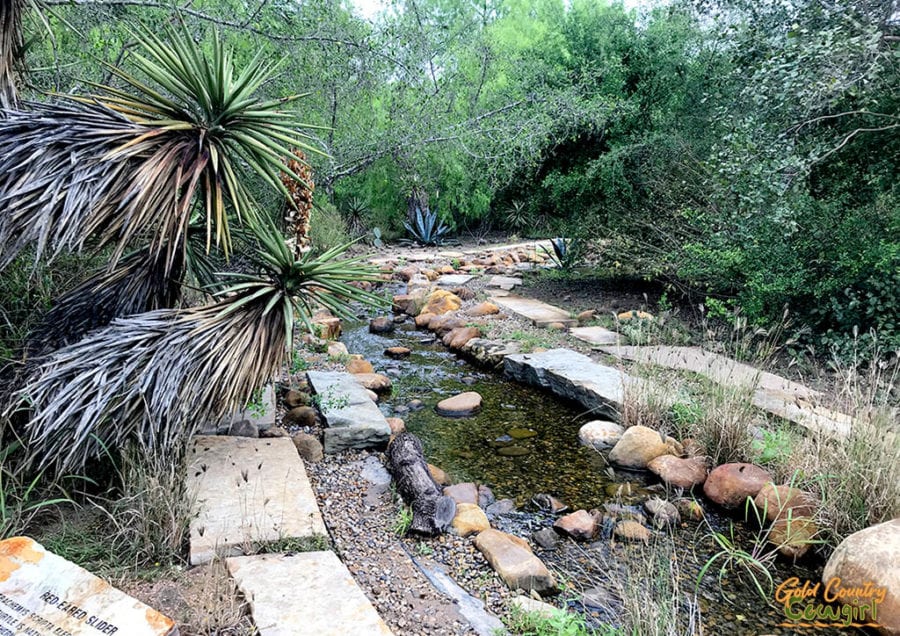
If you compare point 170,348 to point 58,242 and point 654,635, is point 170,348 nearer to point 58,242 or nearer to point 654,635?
point 58,242

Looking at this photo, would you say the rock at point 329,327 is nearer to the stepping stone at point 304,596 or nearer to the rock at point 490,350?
the rock at point 490,350

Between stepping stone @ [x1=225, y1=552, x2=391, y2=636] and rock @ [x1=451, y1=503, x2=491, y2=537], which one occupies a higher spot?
stepping stone @ [x1=225, y1=552, x2=391, y2=636]

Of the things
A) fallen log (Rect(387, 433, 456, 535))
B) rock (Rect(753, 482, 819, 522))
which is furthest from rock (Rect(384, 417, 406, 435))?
rock (Rect(753, 482, 819, 522))

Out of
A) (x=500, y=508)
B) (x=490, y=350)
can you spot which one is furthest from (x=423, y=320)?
(x=500, y=508)

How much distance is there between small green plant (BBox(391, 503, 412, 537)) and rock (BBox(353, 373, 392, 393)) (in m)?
2.14

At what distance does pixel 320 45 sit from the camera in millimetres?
5402

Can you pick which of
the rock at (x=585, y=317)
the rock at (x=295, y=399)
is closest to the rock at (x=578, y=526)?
the rock at (x=295, y=399)

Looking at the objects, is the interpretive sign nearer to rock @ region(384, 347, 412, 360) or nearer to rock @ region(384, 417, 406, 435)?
rock @ region(384, 417, 406, 435)

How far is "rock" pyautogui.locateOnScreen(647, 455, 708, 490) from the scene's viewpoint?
12.0ft

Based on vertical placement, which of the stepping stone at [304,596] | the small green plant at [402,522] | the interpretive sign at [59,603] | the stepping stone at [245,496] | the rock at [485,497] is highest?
the interpretive sign at [59,603]

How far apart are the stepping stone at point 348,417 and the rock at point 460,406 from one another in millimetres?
710

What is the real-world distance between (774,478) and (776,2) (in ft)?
12.0

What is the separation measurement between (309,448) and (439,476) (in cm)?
79

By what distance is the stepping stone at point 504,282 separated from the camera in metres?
9.37
